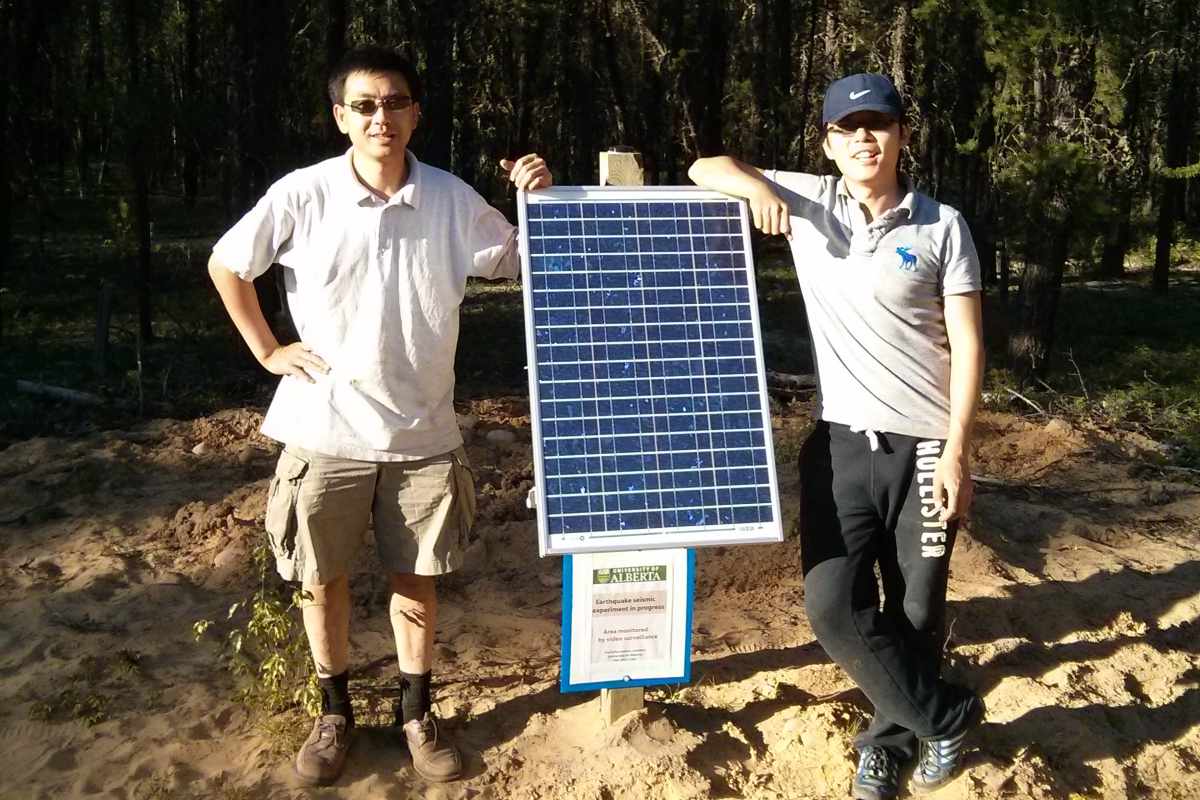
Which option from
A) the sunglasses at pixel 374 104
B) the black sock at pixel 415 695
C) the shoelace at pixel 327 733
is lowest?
the shoelace at pixel 327 733

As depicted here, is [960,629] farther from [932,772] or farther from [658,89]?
[658,89]

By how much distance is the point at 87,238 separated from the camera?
22.7 m

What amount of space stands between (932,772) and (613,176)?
2.19 metres

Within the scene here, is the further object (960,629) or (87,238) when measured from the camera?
(87,238)

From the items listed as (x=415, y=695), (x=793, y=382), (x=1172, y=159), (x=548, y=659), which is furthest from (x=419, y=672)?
(x=1172, y=159)

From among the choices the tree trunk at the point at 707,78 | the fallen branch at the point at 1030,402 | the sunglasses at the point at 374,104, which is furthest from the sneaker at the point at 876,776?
the tree trunk at the point at 707,78

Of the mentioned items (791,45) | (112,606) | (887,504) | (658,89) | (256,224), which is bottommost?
(112,606)

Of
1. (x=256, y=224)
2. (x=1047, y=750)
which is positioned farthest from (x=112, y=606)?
(x=1047, y=750)

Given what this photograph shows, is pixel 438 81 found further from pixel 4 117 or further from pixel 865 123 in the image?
pixel 865 123

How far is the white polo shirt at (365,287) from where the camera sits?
3.37 m

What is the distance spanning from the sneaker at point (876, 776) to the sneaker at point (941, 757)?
8 centimetres

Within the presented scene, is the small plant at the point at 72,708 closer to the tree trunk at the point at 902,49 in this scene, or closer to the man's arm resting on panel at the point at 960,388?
the man's arm resting on panel at the point at 960,388

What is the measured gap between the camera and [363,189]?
3.36 meters

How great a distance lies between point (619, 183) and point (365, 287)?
95 centimetres
